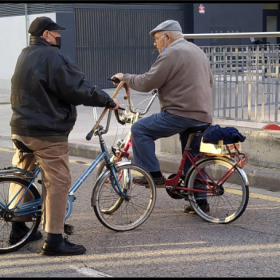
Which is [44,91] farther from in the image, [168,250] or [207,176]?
[207,176]

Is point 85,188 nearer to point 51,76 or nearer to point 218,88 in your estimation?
point 218,88

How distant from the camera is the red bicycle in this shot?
5199 millimetres

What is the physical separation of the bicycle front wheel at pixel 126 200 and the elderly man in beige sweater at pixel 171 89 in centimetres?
19

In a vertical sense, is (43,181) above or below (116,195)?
above

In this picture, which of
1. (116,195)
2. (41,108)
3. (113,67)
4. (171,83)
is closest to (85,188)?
(116,195)

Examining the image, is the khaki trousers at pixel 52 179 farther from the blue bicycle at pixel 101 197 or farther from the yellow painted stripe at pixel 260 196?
the yellow painted stripe at pixel 260 196

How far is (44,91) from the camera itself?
4324mm

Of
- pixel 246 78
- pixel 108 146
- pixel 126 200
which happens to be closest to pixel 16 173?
pixel 126 200

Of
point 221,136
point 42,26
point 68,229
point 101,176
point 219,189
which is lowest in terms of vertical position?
point 68,229

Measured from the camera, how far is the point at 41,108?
4344 millimetres

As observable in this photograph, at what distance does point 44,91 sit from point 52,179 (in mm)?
690

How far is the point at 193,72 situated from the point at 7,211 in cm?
203

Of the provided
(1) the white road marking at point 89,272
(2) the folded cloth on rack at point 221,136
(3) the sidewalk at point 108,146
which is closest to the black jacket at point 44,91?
(1) the white road marking at point 89,272

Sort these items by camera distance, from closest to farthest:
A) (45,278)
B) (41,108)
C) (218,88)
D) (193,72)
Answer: (45,278) → (41,108) → (193,72) → (218,88)
